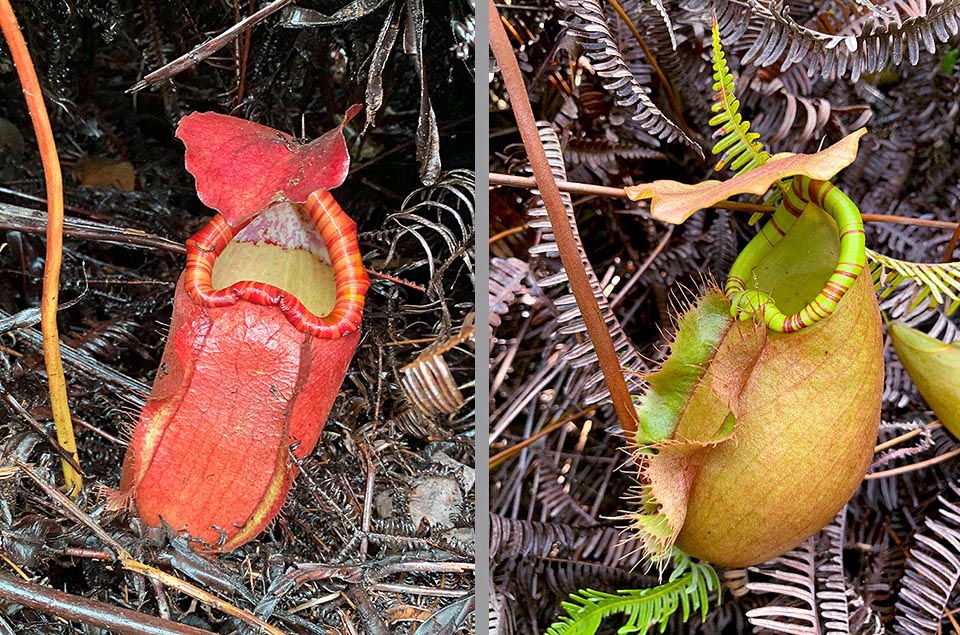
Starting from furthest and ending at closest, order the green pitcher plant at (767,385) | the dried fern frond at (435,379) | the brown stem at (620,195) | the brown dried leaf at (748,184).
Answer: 1. the dried fern frond at (435,379)
2. the brown stem at (620,195)
3. the green pitcher plant at (767,385)
4. the brown dried leaf at (748,184)

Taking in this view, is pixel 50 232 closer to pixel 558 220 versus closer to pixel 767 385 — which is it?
pixel 558 220

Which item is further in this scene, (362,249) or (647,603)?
(362,249)

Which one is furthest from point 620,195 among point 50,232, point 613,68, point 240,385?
point 50,232

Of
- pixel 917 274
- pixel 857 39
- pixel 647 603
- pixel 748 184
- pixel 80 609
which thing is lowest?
pixel 647 603

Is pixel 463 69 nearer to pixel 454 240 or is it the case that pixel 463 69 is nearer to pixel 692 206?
pixel 454 240

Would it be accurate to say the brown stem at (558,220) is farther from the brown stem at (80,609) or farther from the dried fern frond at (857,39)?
the brown stem at (80,609)

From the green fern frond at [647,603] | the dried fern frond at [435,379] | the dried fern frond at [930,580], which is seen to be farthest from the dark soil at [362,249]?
the dried fern frond at [930,580]
